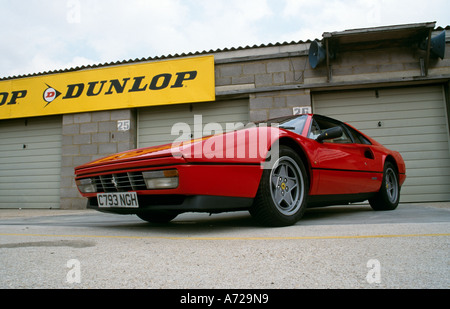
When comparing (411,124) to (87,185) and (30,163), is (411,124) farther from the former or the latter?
(30,163)

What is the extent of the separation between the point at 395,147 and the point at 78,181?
644 centimetres

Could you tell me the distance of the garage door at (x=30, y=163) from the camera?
824cm

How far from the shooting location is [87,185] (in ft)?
9.71

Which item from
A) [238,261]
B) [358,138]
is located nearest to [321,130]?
[358,138]

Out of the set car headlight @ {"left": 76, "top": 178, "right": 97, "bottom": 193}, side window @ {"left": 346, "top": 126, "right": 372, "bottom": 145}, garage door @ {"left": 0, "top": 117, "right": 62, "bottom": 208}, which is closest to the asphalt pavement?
car headlight @ {"left": 76, "top": 178, "right": 97, "bottom": 193}

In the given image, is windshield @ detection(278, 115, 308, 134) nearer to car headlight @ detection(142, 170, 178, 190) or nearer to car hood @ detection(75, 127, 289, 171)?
car hood @ detection(75, 127, 289, 171)

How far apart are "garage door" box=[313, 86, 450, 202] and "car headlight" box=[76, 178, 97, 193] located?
555cm

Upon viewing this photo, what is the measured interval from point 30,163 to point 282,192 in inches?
317

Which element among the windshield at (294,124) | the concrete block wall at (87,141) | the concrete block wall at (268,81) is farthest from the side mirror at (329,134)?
the concrete block wall at (87,141)

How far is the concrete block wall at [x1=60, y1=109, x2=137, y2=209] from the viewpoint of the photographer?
7.70m

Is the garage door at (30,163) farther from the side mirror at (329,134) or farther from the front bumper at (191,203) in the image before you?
the side mirror at (329,134)

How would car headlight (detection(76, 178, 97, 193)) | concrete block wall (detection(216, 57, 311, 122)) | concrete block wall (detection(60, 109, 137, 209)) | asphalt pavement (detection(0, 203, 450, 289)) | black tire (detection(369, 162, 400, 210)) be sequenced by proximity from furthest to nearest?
concrete block wall (detection(60, 109, 137, 209)) → concrete block wall (detection(216, 57, 311, 122)) → black tire (detection(369, 162, 400, 210)) → car headlight (detection(76, 178, 97, 193)) → asphalt pavement (detection(0, 203, 450, 289))

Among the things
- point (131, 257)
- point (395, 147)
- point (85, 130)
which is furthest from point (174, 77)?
point (131, 257)
